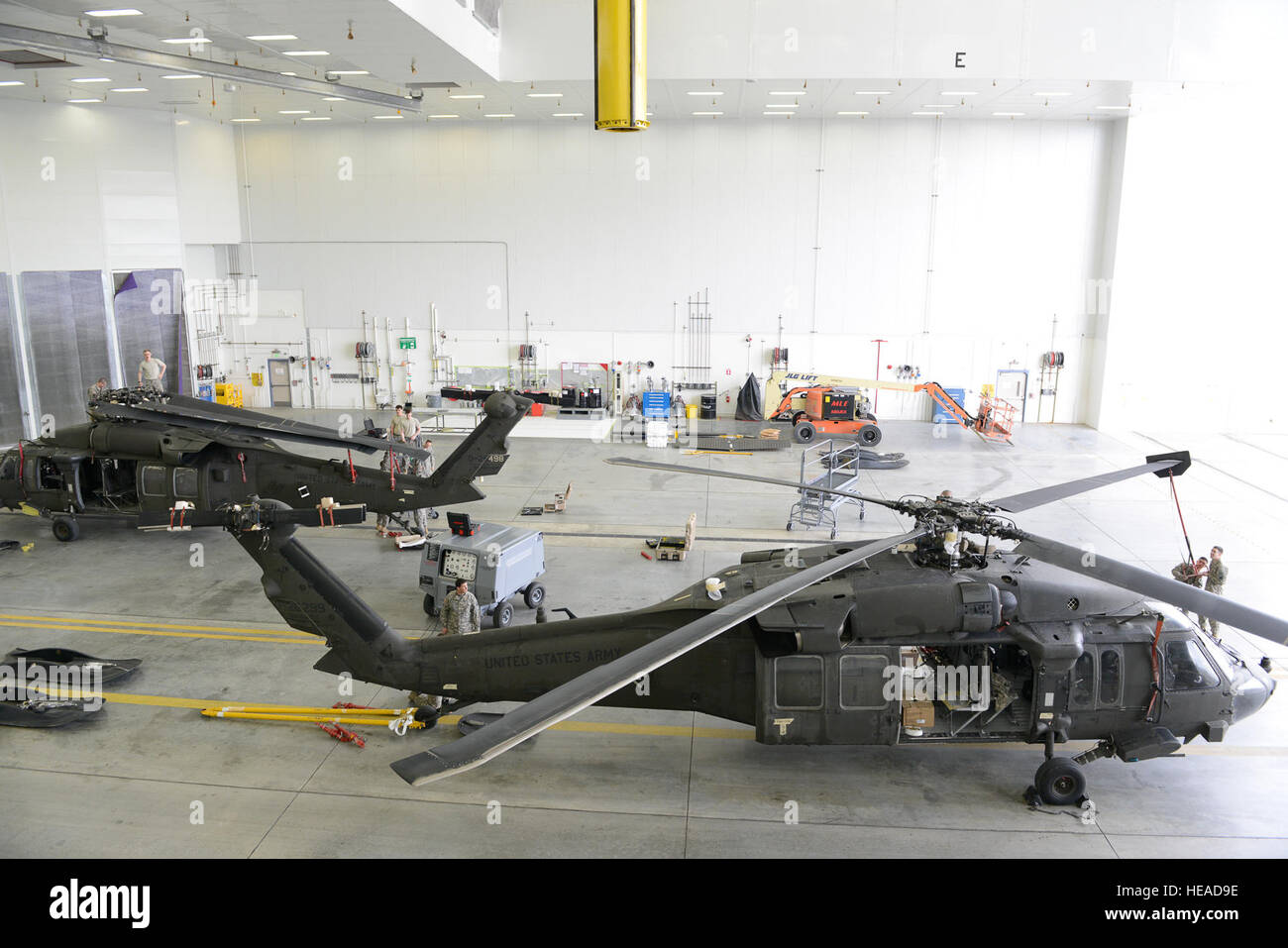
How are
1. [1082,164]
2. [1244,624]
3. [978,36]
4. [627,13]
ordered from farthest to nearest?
[1082,164]
[978,36]
[627,13]
[1244,624]

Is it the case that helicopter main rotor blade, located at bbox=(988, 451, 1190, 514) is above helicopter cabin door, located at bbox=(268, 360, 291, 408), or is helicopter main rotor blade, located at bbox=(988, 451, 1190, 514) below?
above

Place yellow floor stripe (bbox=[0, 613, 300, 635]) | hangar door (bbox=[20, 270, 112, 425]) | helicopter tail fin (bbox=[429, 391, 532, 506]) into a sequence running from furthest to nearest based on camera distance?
hangar door (bbox=[20, 270, 112, 425]) → helicopter tail fin (bbox=[429, 391, 532, 506]) → yellow floor stripe (bbox=[0, 613, 300, 635])

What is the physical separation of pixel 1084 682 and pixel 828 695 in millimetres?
2654

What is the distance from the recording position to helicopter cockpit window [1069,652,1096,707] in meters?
9.55

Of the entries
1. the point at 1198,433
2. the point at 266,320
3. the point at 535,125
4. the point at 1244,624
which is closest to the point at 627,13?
the point at 1244,624

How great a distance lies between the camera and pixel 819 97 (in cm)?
2630

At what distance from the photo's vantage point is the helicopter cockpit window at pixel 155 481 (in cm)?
1703

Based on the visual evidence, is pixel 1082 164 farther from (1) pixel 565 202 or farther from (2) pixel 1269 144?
(1) pixel 565 202

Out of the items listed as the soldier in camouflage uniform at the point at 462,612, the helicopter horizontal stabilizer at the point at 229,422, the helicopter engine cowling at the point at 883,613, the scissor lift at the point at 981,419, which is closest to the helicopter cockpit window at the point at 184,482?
the helicopter horizontal stabilizer at the point at 229,422

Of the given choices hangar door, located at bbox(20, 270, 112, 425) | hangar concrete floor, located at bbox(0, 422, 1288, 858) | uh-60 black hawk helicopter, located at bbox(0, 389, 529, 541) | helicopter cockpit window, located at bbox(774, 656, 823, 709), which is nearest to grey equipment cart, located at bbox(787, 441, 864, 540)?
hangar concrete floor, located at bbox(0, 422, 1288, 858)

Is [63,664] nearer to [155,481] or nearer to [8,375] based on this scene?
[155,481]

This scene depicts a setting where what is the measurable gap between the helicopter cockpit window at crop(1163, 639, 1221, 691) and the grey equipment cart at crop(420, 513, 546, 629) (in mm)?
8713

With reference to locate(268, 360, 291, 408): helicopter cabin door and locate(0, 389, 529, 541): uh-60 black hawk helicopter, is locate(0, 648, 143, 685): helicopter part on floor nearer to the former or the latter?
locate(0, 389, 529, 541): uh-60 black hawk helicopter
